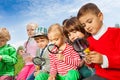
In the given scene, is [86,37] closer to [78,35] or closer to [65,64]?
[78,35]

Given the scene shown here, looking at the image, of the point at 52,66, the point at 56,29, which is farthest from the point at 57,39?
the point at 52,66

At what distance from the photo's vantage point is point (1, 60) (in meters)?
6.75

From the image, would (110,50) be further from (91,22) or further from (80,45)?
(80,45)

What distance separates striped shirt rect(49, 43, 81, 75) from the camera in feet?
14.8

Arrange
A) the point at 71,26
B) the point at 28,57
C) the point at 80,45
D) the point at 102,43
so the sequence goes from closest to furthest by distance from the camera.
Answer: the point at 102,43
the point at 80,45
the point at 71,26
the point at 28,57

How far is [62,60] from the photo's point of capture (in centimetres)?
454

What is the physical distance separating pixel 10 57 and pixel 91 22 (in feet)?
10.8

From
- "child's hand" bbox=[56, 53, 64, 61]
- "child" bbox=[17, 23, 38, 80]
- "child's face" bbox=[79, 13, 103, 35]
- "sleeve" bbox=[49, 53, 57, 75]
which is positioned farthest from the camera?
"child" bbox=[17, 23, 38, 80]

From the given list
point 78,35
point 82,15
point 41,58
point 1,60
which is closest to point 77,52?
point 78,35

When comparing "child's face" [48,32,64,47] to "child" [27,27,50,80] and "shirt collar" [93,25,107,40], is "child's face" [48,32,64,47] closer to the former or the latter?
"child" [27,27,50,80]

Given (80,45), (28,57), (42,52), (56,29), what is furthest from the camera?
(28,57)

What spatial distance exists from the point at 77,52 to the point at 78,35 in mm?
226

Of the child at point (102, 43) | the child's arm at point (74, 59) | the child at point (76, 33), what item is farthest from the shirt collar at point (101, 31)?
the child's arm at point (74, 59)

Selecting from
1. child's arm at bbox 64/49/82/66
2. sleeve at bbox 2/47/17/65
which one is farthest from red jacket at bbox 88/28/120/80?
sleeve at bbox 2/47/17/65
